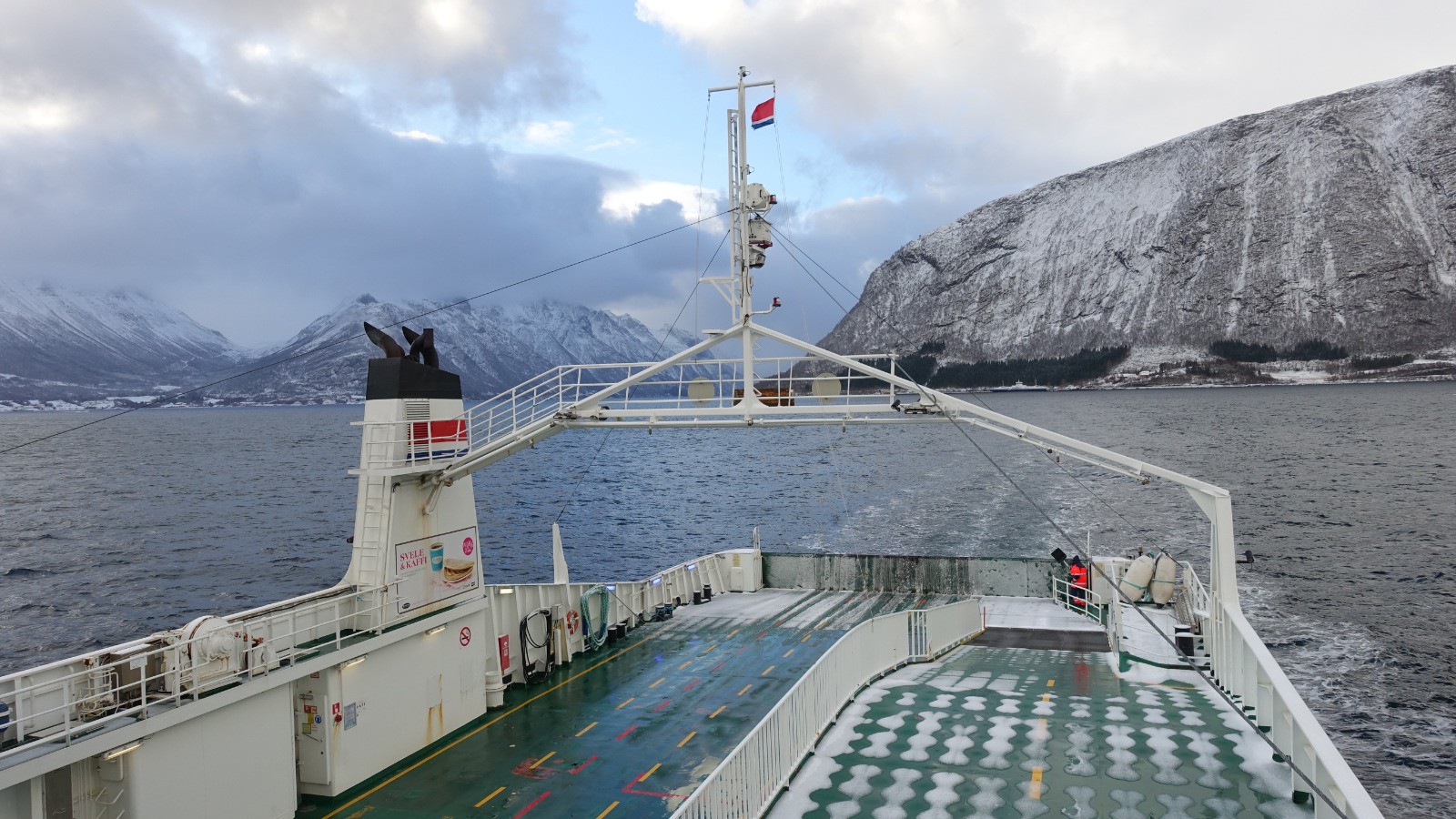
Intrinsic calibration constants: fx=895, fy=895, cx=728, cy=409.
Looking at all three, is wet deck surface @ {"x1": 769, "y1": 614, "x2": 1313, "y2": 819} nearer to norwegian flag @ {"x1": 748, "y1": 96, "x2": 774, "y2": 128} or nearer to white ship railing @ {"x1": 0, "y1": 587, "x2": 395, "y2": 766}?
white ship railing @ {"x1": 0, "y1": 587, "x2": 395, "y2": 766}

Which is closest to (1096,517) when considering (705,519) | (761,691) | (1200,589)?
(705,519)

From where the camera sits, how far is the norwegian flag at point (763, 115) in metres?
20.8

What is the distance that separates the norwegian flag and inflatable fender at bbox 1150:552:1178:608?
15100mm

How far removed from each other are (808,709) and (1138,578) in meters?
14.7

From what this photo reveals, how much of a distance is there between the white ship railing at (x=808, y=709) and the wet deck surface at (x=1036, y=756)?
0.30m

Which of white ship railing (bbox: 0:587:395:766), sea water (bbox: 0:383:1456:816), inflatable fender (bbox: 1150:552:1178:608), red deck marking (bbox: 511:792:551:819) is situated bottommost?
sea water (bbox: 0:383:1456:816)

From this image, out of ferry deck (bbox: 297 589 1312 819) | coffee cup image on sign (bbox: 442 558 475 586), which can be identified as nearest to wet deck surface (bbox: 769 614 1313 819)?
ferry deck (bbox: 297 589 1312 819)

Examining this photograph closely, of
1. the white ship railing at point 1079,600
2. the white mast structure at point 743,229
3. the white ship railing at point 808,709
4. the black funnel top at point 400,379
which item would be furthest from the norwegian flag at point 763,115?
the white ship railing at point 1079,600

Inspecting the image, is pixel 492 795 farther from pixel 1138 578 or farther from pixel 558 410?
pixel 1138 578

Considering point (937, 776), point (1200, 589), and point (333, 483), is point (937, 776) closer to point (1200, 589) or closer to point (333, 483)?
point (1200, 589)

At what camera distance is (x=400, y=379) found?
696 inches

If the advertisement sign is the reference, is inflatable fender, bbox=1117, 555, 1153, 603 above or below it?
below

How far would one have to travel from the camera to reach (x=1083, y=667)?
59.5ft

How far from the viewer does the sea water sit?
32406 millimetres
